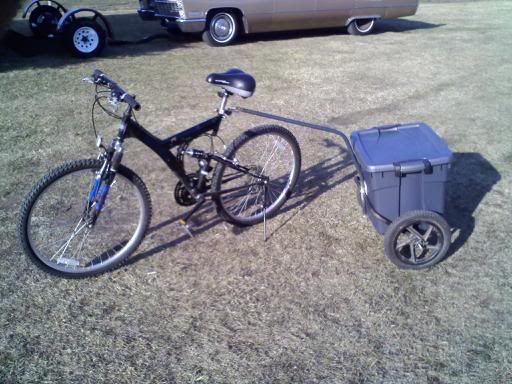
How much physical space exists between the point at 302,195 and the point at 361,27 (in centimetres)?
763

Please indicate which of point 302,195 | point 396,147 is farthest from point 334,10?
point 396,147

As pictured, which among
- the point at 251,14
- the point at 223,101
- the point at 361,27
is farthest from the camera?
the point at 361,27

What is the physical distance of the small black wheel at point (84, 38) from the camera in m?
7.97

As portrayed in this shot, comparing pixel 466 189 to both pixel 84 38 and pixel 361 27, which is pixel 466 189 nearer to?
pixel 84 38

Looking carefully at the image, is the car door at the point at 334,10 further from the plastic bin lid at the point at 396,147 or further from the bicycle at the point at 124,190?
the plastic bin lid at the point at 396,147

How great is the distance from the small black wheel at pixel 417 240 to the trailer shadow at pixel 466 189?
301mm

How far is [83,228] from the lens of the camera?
10.4 feet

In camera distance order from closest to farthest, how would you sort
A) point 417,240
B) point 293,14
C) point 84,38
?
point 417,240 < point 84,38 < point 293,14

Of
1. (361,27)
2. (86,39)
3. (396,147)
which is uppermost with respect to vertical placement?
(86,39)

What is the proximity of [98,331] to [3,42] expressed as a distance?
26.9 feet

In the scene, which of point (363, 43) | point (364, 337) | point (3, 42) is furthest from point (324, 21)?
point (364, 337)

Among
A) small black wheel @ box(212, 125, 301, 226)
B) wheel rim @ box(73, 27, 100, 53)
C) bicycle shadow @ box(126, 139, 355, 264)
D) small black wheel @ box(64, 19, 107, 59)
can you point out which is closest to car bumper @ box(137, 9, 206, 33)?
small black wheel @ box(64, 19, 107, 59)

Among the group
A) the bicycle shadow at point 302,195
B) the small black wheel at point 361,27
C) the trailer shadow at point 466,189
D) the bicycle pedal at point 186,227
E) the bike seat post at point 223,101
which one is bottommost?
the trailer shadow at point 466,189

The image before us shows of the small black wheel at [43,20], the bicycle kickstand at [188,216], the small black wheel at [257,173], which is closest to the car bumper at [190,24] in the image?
the small black wheel at [43,20]
